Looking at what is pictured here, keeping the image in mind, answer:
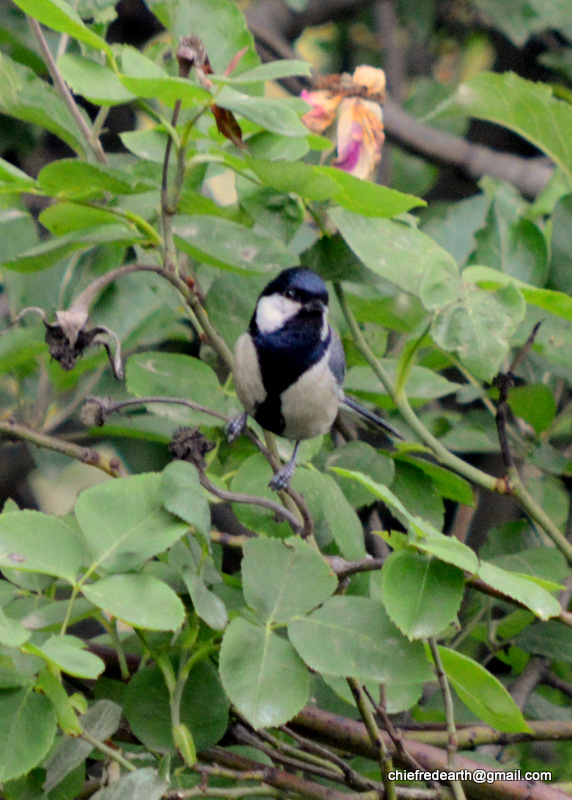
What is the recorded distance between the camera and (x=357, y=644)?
2.07 ft

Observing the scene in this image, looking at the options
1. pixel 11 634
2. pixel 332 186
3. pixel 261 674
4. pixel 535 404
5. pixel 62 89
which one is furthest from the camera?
pixel 535 404

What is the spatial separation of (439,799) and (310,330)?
526 mm

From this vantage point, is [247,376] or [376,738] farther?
[247,376]

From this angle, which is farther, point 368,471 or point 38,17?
point 368,471

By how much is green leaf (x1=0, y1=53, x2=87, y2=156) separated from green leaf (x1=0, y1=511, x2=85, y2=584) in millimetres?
412

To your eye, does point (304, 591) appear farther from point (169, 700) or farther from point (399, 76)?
point (399, 76)

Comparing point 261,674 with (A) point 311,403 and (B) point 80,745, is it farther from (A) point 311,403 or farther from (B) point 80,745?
(A) point 311,403

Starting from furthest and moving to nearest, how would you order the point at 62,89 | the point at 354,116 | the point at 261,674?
the point at 354,116 < the point at 62,89 < the point at 261,674

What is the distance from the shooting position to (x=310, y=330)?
0.98 metres

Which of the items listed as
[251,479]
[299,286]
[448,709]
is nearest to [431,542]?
[448,709]

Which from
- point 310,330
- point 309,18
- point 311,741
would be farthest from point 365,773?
point 309,18

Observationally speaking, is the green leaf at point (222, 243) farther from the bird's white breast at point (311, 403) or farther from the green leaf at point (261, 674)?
the green leaf at point (261, 674)

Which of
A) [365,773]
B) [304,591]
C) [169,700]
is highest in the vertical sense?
[304,591]

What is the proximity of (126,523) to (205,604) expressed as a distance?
0.30 feet
